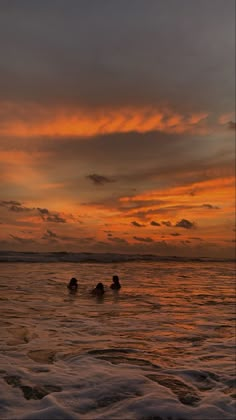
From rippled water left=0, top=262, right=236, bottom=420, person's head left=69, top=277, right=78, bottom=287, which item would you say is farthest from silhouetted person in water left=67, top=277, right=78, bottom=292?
rippled water left=0, top=262, right=236, bottom=420

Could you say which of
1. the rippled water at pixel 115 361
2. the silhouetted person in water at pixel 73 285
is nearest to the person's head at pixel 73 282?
the silhouetted person in water at pixel 73 285

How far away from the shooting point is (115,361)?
7.56m

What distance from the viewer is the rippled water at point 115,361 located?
17.5 ft

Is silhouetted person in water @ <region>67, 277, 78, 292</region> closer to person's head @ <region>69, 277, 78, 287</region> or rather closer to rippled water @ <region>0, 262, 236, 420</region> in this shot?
person's head @ <region>69, 277, 78, 287</region>

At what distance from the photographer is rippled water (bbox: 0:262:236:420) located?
5320mm

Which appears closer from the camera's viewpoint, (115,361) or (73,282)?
(115,361)

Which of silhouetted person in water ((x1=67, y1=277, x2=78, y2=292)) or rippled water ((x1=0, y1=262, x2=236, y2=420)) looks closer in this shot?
rippled water ((x1=0, y1=262, x2=236, y2=420))

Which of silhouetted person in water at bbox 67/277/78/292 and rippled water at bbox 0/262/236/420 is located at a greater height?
silhouetted person in water at bbox 67/277/78/292

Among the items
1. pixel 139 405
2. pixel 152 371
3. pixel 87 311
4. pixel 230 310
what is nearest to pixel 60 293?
pixel 87 311

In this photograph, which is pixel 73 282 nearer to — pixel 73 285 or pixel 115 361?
pixel 73 285

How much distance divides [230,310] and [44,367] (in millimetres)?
9572

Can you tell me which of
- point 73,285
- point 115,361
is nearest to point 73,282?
A: point 73,285

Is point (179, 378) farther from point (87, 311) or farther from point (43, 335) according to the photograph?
point (87, 311)

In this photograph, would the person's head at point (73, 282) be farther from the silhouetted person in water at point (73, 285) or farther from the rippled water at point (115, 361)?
the rippled water at point (115, 361)
